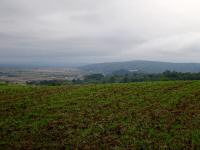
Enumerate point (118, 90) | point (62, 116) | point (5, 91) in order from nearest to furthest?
point (62, 116)
point (118, 90)
point (5, 91)

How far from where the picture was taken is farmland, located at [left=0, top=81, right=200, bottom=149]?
35.2ft

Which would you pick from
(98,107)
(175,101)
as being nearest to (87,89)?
(98,107)

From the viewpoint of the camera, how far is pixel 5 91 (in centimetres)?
A: 2134

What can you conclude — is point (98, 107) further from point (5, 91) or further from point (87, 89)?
point (5, 91)

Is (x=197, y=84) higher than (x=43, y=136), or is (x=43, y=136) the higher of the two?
(x=197, y=84)

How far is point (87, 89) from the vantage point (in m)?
20.9

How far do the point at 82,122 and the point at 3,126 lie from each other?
130 inches

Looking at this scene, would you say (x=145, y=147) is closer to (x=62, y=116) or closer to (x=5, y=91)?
(x=62, y=116)

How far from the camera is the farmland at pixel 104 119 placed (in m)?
10.7

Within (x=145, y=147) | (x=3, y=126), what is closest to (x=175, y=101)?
(x=145, y=147)

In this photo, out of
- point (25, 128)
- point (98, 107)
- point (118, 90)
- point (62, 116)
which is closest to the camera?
point (25, 128)

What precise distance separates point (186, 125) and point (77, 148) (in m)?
4.61

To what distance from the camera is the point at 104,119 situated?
13273 mm

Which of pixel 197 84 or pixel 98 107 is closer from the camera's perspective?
pixel 98 107
